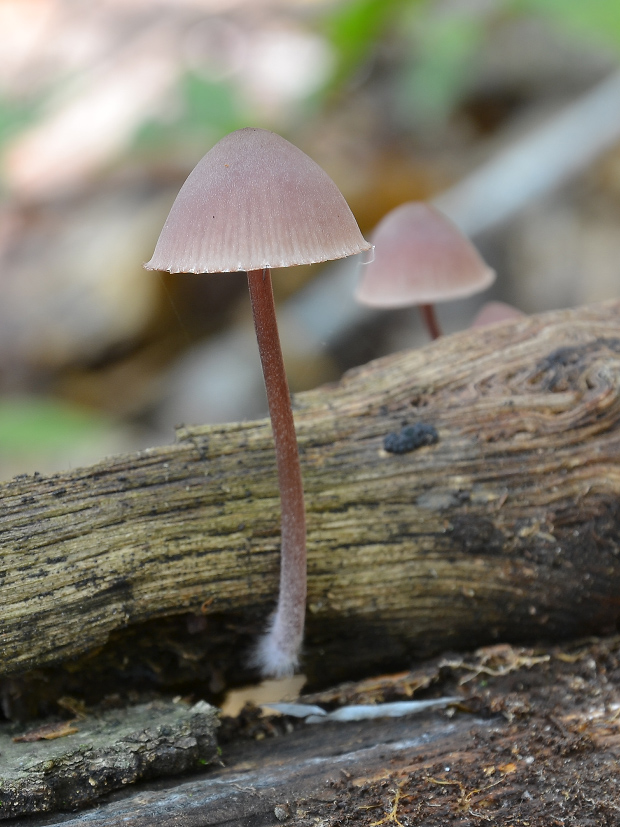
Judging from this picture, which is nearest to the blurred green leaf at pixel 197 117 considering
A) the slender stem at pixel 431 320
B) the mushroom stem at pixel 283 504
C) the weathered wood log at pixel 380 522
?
the slender stem at pixel 431 320

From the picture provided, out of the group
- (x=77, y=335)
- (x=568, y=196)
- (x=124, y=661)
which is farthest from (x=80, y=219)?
(x=124, y=661)

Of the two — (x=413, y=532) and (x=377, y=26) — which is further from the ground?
(x=377, y=26)

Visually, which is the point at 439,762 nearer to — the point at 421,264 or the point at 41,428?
the point at 421,264

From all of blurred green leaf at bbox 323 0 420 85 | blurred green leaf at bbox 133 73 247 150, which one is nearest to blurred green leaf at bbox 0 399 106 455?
blurred green leaf at bbox 133 73 247 150

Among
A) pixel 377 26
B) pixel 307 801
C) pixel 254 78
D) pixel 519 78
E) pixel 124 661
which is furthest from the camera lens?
pixel 254 78

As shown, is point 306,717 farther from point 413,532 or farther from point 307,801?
point 413,532

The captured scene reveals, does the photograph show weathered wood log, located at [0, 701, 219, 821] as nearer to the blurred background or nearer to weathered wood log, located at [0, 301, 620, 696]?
weathered wood log, located at [0, 301, 620, 696]

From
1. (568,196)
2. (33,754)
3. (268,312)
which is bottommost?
(33,754)
